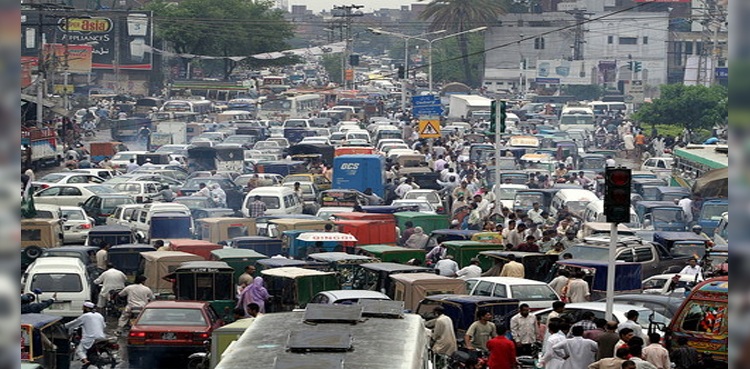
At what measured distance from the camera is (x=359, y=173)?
4084 cm

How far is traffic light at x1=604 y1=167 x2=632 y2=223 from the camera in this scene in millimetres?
13930

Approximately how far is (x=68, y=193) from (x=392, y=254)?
16.3m

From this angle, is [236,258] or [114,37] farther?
[114,37]

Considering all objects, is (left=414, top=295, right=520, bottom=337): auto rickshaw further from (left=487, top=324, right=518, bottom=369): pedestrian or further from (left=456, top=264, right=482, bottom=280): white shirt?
(left=456, top=264, right=482, bottom=280): white shirt

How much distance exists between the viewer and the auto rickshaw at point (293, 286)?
20.4 m

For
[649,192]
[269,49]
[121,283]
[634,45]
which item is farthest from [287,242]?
[634,45]

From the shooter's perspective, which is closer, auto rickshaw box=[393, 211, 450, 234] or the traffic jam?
the traffic jam

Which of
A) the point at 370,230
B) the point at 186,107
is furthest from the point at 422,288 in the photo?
the point at 186,107

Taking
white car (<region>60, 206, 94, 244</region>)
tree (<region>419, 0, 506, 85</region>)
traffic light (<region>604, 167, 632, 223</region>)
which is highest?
tree (<region>419, 0, 506, 85</region>)

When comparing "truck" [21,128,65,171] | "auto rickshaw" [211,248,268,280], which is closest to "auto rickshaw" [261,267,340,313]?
"auto rickshaw" [211,248,268,280]

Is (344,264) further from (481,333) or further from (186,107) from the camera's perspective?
(186,107)

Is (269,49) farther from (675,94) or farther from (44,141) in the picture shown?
(44,141)

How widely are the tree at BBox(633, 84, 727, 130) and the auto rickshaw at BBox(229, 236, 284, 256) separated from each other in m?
47.5

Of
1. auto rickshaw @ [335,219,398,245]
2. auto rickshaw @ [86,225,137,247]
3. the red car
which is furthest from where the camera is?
auto rickshaw @ [335,219,398,245]
